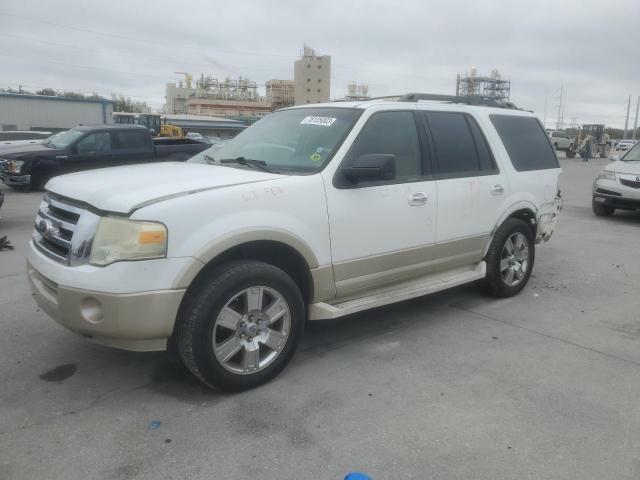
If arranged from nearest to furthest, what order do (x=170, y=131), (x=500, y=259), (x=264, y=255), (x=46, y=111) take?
(x=264, y=255)
(x=500, y=259)
(x=46, y=111)
(x=170, y=131)

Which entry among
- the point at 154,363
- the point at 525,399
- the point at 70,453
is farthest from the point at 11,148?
the point at 525,399

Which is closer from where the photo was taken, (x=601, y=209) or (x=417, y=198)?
(x=417, y=198)

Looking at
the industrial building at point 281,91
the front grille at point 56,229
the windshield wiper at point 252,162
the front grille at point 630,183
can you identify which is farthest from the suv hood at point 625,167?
the industrial building at point 281,91

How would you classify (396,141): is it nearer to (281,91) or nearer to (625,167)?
(625,167)

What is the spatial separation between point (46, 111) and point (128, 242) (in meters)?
39.2

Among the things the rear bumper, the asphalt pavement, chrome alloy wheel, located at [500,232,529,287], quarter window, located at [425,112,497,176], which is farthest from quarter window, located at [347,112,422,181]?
the rear bumper

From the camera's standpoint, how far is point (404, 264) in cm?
423

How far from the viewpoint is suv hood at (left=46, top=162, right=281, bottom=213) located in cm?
305

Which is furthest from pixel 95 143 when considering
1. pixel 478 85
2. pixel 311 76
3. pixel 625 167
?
pixel 311 76

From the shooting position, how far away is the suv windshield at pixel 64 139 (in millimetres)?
13023

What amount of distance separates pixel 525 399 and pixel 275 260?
5.93 feet

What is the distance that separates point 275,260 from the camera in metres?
3.65

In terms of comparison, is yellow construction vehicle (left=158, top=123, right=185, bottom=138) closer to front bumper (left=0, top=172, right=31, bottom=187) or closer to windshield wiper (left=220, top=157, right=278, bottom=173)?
front bumper (left=0, top=172, right=31, bottom=187)

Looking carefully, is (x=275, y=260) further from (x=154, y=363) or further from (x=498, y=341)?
(x=498, y=341)
